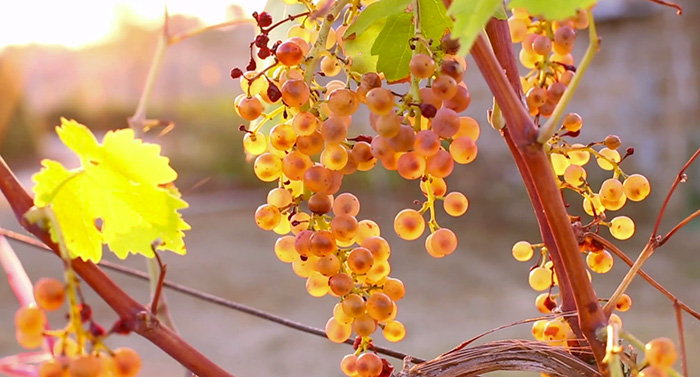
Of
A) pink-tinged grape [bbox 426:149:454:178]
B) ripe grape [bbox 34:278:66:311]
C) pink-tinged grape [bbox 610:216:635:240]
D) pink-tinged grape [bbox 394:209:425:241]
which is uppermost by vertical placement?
pink-tinged grape [bbox 610:216:635:240]

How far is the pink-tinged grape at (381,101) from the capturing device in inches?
10.9

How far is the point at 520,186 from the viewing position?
5.12 meters

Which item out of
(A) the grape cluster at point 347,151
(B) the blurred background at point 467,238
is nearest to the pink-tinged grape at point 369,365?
(A) the grape cluster at point 347,151

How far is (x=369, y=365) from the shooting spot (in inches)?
13.0

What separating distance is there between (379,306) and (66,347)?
144 mm

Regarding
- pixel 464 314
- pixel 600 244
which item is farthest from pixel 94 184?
pixel 464 314

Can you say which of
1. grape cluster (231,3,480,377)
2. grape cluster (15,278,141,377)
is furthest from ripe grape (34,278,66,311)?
grape cluster (231,3,480,377)

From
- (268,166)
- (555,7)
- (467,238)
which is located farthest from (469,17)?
(467,238)

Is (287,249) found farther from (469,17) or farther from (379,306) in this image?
(469,17)

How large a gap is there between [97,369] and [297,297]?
12.3 ft

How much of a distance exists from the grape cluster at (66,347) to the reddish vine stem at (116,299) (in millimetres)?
19

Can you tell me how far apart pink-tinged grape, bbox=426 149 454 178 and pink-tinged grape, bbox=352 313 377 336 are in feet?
0.27

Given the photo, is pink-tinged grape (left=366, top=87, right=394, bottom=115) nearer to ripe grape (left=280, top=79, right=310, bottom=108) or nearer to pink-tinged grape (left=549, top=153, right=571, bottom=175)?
ripe grape (left=280, top=79, right=310, bottom=108)

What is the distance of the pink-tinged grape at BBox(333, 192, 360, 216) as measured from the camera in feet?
1.09
